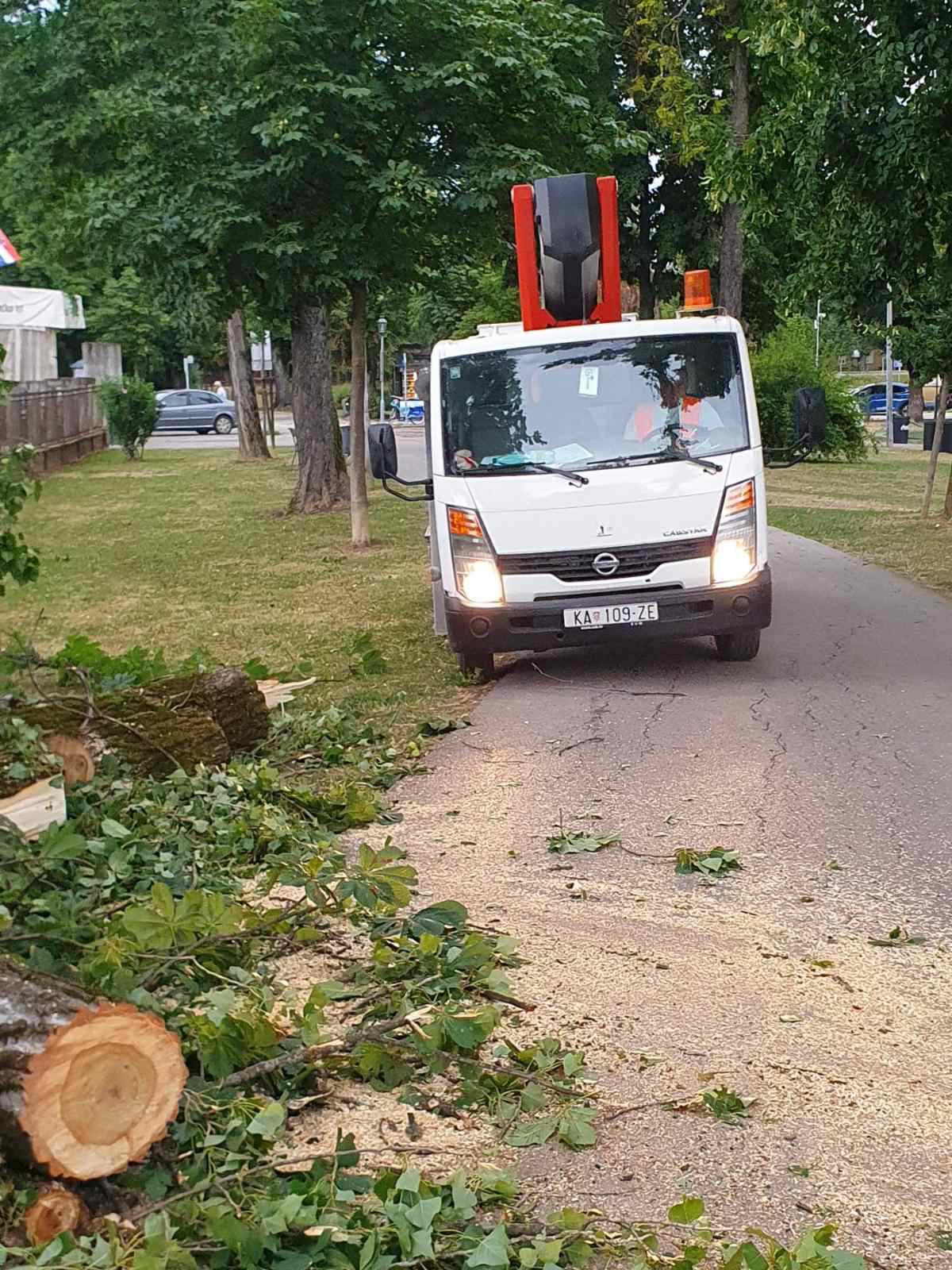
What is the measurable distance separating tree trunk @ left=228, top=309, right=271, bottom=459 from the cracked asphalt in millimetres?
29348

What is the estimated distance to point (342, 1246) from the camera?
11.2ft

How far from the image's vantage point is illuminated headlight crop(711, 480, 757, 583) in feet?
33.5

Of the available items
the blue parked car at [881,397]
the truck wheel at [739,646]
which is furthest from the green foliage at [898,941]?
the blue parked car at [881,397]

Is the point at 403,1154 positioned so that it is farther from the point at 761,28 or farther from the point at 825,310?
the point at 825,310

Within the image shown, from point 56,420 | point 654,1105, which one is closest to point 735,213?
point 56,420

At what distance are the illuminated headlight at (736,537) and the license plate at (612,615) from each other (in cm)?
47

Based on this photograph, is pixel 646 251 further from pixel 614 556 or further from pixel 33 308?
pixel 614 556

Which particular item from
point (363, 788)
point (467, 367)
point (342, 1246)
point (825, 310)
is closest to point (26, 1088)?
point (342, 1246)

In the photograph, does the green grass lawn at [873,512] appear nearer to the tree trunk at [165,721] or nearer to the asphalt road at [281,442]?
the tree trunk at [165,721]

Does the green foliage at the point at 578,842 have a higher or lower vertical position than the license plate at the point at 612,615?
lower

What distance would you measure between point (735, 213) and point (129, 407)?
1721 cm

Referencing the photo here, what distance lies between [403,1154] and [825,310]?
1287 cm

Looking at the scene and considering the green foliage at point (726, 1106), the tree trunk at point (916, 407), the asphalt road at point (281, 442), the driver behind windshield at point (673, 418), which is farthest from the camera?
the tree trunk at point (916, 407)

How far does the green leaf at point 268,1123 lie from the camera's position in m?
3.84
